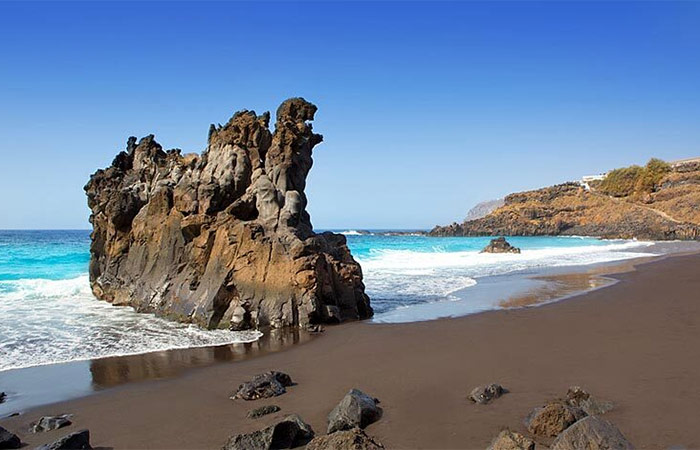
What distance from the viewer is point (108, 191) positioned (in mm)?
18906

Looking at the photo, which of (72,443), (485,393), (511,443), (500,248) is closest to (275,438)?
(72,443)

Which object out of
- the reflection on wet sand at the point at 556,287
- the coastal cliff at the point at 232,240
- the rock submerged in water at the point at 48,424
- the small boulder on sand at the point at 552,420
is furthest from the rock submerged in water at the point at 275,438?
the reflection on wet sand at the point at 556,287

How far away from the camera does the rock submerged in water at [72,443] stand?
542 cm

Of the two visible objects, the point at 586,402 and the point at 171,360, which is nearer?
the point at 586,402

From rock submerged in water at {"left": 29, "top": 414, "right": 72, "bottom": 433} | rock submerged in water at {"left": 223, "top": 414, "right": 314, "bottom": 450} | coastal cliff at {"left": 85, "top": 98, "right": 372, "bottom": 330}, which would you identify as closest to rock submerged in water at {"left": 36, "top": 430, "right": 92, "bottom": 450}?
rock submerged in water at {"left": 29, "top": 414, "right": 72, "bottom": 433}

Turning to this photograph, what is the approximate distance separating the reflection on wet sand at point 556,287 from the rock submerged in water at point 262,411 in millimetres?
9998

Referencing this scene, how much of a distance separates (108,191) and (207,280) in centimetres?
768

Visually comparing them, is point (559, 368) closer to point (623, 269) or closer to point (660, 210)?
point (623, 269)

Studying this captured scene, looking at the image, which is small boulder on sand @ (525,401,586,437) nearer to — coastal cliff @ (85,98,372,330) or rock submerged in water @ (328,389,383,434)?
rock submerged in water @ (328,389,383,434)

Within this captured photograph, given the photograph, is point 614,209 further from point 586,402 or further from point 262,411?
point 262,411

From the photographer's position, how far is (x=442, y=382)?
25.9 ft

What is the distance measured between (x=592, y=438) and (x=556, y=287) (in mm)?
16016

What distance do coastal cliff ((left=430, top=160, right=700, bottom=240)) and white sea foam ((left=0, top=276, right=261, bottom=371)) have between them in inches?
2581

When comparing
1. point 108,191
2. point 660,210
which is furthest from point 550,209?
point 108,191
